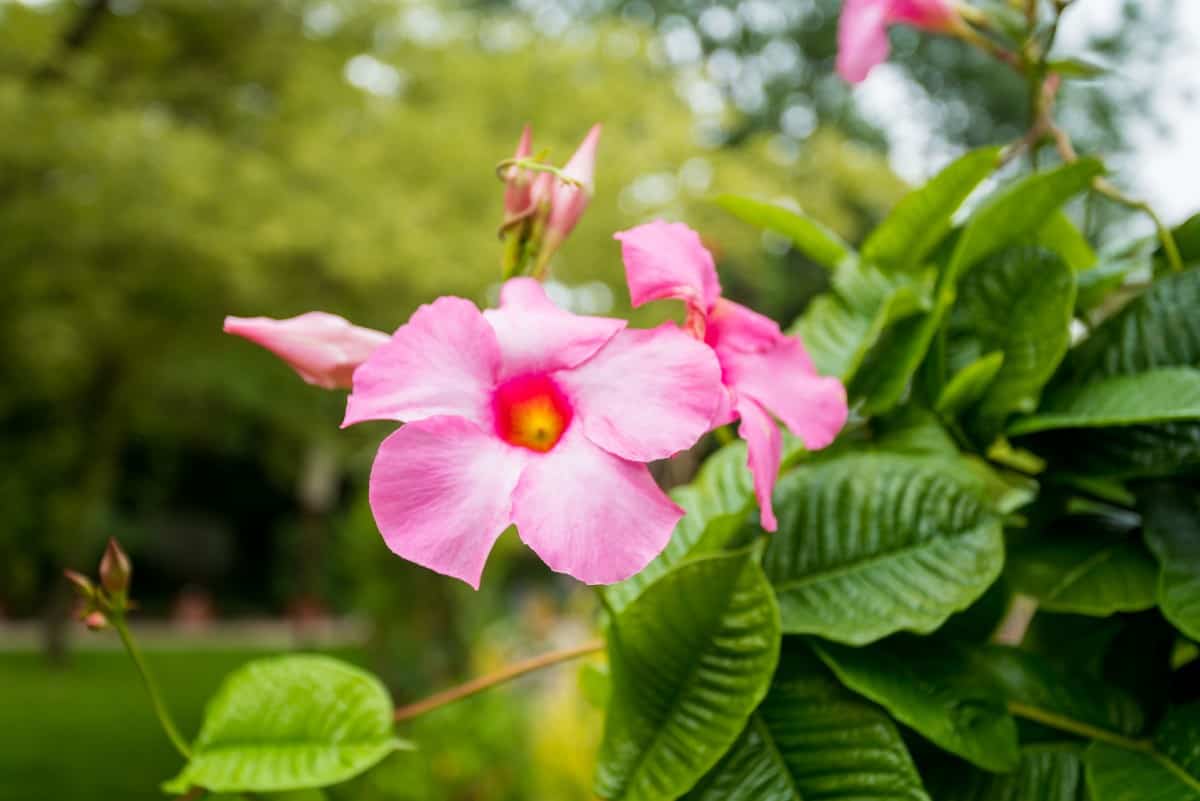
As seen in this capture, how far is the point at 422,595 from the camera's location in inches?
183

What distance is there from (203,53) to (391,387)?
680 cm

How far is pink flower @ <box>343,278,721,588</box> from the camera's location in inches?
15.4

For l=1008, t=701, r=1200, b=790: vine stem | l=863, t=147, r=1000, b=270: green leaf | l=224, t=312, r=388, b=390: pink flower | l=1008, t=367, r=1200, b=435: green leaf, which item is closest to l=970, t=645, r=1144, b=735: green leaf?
l=1008, t=701, r=1200, b=790: vine stem

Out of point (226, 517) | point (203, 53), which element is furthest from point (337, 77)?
point (226, 517)

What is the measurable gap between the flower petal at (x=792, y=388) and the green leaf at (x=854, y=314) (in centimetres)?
10

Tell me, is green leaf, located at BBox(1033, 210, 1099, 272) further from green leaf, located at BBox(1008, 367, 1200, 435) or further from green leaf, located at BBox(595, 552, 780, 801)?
green leaf, located at BBox(595, 552, 780, 801)

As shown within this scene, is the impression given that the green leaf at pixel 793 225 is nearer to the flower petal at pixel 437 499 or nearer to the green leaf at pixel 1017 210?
the green leaf at pixel 1017 210

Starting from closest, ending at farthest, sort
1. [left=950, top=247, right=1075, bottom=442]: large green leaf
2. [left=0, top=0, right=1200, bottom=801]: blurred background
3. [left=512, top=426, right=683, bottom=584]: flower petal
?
[left=512, top=426, right=683, bottom=584]: flower petal
[left=950, top=247, right=1075, bottom=442]: large green leaf
[left=0, top=0, right=1200, bottom=801]: blurred background

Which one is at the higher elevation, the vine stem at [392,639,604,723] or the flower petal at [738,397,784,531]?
the flower petal at [738,397,784,531]

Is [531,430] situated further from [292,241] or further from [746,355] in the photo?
[292,241]

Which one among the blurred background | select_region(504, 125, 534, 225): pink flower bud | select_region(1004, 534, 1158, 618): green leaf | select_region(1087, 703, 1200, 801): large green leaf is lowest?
the blurred background

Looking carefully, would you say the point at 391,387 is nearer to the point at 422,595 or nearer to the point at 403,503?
the point at 403,503

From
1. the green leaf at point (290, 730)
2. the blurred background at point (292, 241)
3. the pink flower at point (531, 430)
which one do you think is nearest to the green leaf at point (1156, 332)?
the pink flower at point (531, 430)

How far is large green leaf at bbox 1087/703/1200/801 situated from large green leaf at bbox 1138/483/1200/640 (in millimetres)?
63
